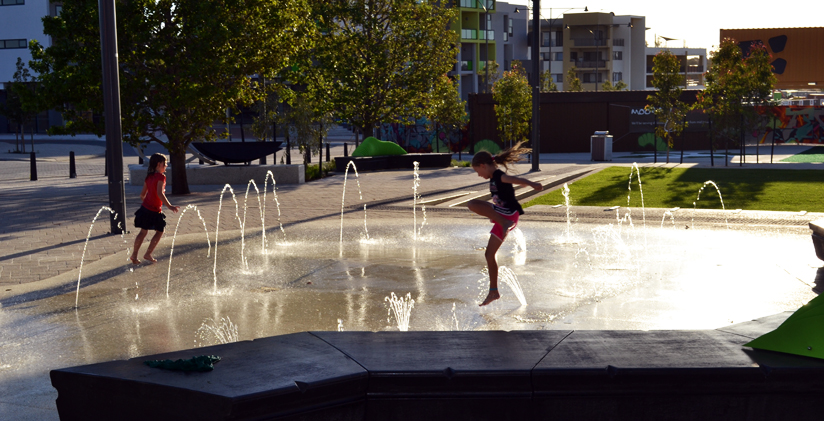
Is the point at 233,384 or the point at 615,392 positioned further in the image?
the point at 615,392

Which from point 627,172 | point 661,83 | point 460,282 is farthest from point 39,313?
point 661,83

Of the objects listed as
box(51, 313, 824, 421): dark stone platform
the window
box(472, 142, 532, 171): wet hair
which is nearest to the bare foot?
box(472, 142, 532, 171): wet hair

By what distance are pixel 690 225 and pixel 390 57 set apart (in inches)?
724

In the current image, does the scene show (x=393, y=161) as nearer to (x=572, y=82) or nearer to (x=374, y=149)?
(x=374, y=149)

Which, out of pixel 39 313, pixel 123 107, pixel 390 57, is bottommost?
pixel 39 313

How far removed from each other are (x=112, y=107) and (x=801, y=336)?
1079 centimetres

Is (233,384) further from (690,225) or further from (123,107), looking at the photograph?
(123,107)

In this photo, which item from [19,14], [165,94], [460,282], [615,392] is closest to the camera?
[615,392]

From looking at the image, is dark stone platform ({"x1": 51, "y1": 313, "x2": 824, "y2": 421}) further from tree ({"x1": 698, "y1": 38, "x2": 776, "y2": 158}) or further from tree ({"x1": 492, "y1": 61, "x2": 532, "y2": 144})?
tree ({"x1": 492, "y1": 61, "x2": 532, "y2": 144})

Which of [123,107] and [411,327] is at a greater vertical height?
[123,107]

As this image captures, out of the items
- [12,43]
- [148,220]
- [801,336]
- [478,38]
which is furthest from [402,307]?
[478,38]

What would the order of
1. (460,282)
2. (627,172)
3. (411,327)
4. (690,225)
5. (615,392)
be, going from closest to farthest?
1. (615,392)
2. (411,327)
3. (460,282)
4. (690,225)
5. (627,172)

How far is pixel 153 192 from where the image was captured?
387 inches

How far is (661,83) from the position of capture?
29.2 metres
